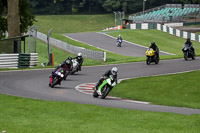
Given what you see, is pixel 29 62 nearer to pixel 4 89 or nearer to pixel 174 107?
pixel 4 89

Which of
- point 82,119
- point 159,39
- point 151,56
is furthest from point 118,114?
point 159,39

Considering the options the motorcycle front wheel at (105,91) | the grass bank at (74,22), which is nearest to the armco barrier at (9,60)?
the motorcycle front wheel at (105,91)

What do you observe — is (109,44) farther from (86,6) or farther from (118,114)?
(86,6)

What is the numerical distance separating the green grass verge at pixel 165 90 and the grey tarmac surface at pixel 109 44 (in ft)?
70.7

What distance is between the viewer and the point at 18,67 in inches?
1064

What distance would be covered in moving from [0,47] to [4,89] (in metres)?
9.96

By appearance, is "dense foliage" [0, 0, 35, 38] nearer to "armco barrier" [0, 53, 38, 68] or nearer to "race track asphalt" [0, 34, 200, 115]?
"armco barrier" [0, 53, 38, 68]

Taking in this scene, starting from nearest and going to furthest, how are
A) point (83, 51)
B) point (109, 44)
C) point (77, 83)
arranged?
1. point (77, 83)
2. point (83, 51)
3. point (109, 44)

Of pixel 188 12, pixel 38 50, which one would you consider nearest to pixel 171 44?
pixel 38 50

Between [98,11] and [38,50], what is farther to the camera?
[98,11]

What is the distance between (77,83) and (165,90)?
4650mm

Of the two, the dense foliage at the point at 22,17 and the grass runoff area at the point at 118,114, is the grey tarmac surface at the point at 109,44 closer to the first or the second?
the dense foliage at the point at 22,17

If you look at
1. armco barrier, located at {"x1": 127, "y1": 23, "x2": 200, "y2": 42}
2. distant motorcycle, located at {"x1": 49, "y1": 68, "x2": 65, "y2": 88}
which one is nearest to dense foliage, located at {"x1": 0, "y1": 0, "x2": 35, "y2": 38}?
distant motorcycle, located at {"x1": 49, "y1": 68, "x2": 65, "y2": 88}

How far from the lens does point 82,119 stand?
11086 mm
